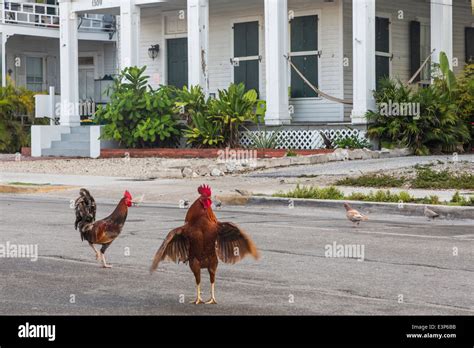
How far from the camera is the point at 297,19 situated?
30203 millimetres

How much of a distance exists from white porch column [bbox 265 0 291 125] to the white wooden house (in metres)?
0.03

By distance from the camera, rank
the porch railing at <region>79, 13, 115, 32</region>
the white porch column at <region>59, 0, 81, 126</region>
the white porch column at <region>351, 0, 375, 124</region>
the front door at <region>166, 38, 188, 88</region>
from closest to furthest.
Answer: the white porch column at <region>351, 0, 375, 124</region>, the white porch column at <region>59, 0, 81, 126</region>, the front door at <region>166, 38, 188, 88</region>, the porch railing at <region>79, 13, 115, 32</region>

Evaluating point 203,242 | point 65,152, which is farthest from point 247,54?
point 203,242

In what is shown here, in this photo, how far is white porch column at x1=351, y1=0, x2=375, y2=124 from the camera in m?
26.1

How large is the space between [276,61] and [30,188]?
9.26 metres

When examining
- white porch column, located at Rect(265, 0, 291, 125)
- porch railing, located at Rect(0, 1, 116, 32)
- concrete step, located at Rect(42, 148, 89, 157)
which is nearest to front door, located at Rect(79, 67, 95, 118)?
porch railing, located at Rect(0, 1, 116, 32)

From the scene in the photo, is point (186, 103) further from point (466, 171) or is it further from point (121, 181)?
point (466, 171)

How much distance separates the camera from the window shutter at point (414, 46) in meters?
31.3

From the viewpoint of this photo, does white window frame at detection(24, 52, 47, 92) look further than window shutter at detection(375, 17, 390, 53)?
Yes

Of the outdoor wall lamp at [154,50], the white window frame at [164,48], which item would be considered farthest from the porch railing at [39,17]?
the white window frame at [164,48]

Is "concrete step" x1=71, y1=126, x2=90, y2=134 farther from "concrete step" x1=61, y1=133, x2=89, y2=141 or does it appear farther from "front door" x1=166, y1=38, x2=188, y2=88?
"front door" x1=166, y1=38, x2=188, y2=88

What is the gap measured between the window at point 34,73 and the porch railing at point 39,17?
200 cm

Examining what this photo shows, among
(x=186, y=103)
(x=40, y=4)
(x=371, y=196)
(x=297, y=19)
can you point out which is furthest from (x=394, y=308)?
(x=40, y=4)

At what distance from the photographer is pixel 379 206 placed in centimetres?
1625
